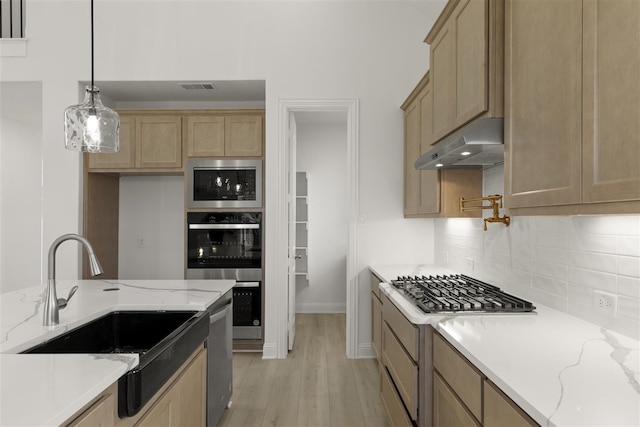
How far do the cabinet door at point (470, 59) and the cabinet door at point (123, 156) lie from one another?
326cm

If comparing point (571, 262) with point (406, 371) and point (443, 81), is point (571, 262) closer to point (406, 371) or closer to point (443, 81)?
point (406, 371)

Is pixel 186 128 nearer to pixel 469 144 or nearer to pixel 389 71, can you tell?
pixel 389 71

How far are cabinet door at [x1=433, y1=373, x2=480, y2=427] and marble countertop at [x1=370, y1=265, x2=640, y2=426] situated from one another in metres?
0.21

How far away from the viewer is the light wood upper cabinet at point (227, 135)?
13.0 feet

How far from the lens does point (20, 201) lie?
5172mm

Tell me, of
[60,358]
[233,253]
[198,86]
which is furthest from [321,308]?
[60,358]

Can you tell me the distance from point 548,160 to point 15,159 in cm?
613

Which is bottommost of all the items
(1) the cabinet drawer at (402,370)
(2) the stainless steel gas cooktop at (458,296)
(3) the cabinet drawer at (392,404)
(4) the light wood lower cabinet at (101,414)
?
(3) the cabinet drawer at (392,404)

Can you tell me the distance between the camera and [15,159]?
520cm

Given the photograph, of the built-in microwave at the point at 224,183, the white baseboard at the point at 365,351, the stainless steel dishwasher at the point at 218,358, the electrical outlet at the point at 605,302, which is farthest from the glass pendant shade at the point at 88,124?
the white baseboard at the point at 365,351

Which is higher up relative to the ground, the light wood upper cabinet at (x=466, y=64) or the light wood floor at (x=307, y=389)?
the light wood upper cabinet at (x=466, y=64)

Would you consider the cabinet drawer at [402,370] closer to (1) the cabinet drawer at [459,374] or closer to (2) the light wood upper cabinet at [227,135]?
(1) the cabinet drawer at [459,374]

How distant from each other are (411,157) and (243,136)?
5.44 feet

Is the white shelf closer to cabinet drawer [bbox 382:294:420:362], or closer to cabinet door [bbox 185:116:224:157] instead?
cabinet door [bbox 185:116:224:157]
